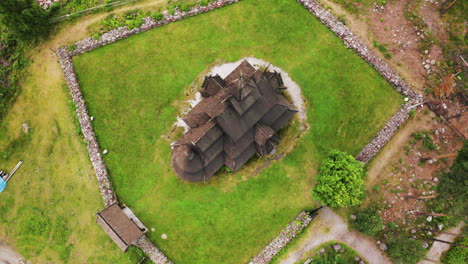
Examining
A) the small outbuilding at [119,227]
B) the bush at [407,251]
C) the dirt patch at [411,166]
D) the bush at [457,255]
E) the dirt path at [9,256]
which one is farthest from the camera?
the dirt path at [9,256]

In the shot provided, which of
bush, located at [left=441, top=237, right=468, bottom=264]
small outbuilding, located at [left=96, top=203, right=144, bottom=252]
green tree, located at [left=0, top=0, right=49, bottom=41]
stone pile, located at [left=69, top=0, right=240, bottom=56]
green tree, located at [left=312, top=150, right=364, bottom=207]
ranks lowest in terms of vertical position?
bush, located at [left=441, top=237, right=468, bottom=264]

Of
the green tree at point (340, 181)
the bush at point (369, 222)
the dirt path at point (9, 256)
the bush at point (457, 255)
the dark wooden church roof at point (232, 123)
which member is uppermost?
the dark wooden church roof at point (232, 123)

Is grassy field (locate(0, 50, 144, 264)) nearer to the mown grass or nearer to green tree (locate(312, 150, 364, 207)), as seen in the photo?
the mown grass

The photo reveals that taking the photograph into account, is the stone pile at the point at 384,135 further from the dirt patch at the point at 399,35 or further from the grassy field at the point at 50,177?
the grassy field at the point at 50,177

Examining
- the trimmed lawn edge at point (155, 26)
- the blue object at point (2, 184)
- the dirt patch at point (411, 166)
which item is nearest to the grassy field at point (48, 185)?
the blue object at point (2, 184)

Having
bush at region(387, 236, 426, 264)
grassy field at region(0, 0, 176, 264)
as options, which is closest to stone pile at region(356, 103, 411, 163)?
bush at region(387, 236, 426, 264)

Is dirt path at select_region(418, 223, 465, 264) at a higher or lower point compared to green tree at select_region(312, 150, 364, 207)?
lower

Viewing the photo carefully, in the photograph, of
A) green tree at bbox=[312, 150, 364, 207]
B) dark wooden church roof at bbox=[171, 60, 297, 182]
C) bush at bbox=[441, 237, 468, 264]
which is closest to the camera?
dark wooden church roof at bbox=[171, 60, 297, 182]

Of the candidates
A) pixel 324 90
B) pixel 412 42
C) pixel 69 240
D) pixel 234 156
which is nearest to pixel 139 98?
pixel 234 156
